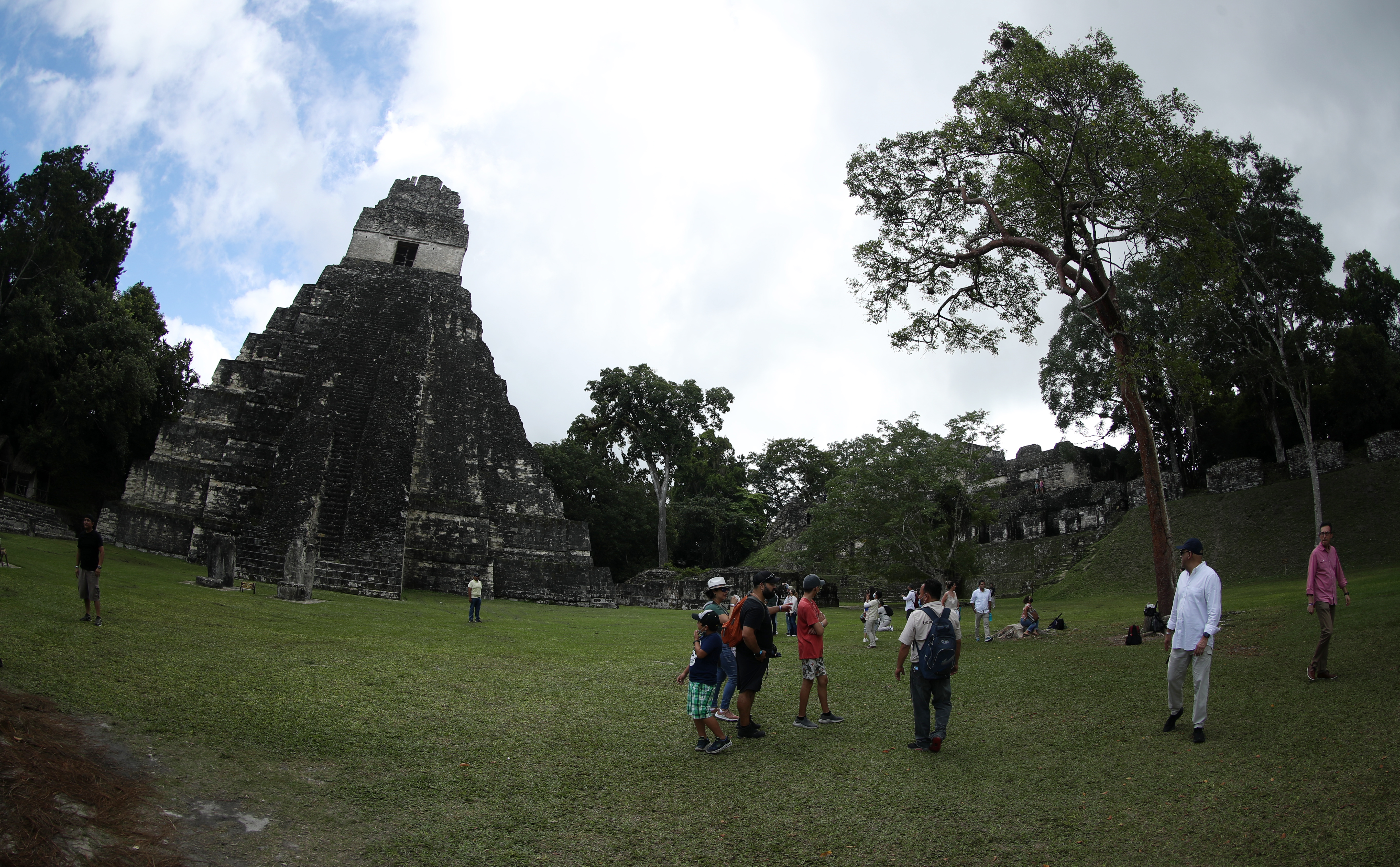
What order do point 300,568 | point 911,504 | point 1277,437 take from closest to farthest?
point 300,568 → point 911,504 → point 1277,437

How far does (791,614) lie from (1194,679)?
369 inches

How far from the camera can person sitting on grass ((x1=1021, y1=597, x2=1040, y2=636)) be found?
1230 centimetres

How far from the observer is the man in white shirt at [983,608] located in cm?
1179

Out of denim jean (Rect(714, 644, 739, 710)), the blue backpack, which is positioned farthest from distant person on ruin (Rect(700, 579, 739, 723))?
the blue backpack

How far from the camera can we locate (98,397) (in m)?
23.1

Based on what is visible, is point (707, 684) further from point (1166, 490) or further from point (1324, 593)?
point (1166, 490)

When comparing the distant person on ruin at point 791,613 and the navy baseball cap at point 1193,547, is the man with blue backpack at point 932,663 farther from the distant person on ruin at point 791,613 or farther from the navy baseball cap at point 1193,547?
the distant person on ruin at point 791,613

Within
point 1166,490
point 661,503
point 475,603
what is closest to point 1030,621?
point 475,603

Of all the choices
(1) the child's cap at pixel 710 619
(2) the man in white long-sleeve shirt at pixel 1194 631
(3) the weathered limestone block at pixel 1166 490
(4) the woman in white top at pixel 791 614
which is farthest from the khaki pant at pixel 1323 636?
(3) the weathered limestone block at pixel 1166 490

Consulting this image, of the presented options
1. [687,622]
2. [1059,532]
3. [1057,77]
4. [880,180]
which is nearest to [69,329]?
[687,622]

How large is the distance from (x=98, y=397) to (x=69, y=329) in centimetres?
235

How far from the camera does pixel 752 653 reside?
18.3ft

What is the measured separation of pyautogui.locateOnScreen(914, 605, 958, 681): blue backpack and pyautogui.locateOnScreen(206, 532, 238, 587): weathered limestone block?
12.3 m

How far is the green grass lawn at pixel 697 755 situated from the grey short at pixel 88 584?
0.39 meters
